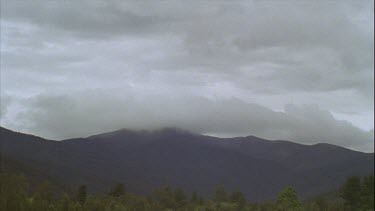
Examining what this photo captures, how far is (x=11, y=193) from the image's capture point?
175m

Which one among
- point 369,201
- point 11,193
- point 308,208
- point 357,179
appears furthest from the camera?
point 308,208

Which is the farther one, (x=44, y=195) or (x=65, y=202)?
(x=44, y=195)

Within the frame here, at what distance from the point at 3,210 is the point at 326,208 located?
4163 inches

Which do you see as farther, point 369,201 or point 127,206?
point 127,206

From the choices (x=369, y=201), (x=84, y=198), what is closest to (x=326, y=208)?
(x=369, y=201)

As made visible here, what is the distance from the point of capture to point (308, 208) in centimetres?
18612

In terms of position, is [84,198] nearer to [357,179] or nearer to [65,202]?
[65,202]

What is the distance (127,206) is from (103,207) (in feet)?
63.8

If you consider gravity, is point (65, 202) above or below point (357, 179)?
below

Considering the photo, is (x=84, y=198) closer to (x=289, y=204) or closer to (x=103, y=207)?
(x=103, y=207)

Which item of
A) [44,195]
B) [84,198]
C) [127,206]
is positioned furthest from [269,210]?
[44,195]

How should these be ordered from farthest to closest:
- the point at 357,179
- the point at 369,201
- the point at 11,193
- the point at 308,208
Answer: the point at 308,208 → the point at 11,193 → the point at 357,179 → the point at 369,201

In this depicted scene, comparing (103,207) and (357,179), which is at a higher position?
(357,179)

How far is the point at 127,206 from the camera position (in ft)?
642
